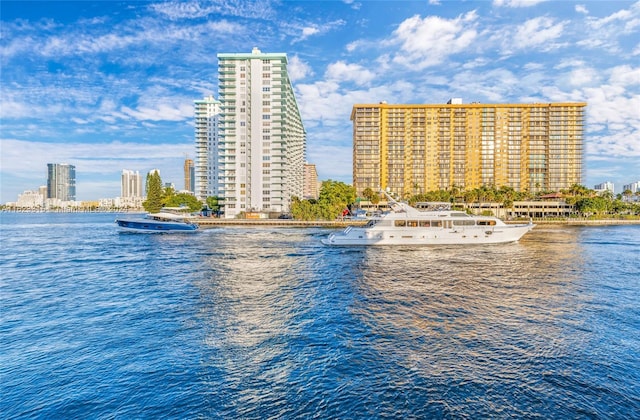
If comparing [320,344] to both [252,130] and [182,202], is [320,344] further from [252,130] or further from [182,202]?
[182,202]

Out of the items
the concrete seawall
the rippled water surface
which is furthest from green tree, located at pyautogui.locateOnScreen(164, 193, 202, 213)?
the rippled water surface

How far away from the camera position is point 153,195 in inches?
4646

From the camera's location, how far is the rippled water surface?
10.4m

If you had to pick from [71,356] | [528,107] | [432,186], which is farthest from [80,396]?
[528,107]

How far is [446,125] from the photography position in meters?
150

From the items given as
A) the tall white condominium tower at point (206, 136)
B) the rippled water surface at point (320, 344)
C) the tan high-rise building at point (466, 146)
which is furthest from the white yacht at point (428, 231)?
the tall white condominium tower at point (206, 136)

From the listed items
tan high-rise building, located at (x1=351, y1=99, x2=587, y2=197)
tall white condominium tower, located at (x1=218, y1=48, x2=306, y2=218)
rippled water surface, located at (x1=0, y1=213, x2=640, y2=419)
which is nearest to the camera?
rippled water surface, located at (x1=0, y1=213, x2=640, y2=419)

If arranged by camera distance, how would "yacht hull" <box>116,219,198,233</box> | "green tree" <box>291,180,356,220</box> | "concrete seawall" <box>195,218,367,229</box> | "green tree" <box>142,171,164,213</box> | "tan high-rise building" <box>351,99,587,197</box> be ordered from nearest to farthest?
1. "yacht hull" <box>116,219,198,233</box>
2. "concrete seawall" <box>195,218,367,229</box>
3. "green tree" <box>291,180,356,220</box>
4. "green tree" <box>142,171,164,213</box>
5. "tan high-rise building" <box>351,99,587,197</box>

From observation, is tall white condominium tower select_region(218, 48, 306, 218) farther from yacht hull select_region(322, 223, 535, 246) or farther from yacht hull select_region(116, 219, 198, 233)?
yacht hull select_region(322, 223, 535, 246)

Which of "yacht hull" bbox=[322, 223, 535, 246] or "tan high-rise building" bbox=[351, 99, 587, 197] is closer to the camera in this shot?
"yacht hull" bbox=[322, 223, 535, 246]

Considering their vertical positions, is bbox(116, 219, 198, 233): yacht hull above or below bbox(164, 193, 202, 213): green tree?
below

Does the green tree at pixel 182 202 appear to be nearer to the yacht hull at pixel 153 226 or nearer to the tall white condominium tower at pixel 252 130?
the tall white condominium tower at pixel 252 130

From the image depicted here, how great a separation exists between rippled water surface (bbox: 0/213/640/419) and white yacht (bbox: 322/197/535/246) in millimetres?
19264

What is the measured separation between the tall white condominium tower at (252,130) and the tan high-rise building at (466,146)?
183 ft
